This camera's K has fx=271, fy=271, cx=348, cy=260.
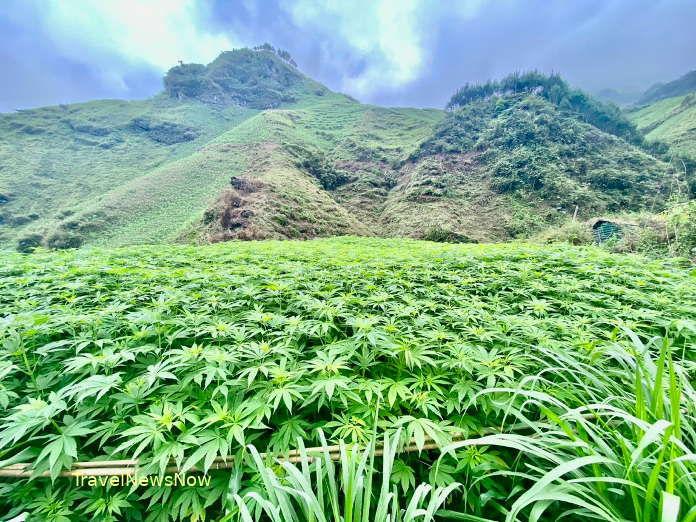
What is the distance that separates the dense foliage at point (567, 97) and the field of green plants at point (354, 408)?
166ft

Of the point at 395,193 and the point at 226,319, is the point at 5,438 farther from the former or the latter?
the point at 395,193

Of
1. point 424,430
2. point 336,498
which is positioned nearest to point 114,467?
point 336,498

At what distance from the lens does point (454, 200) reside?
925 inches

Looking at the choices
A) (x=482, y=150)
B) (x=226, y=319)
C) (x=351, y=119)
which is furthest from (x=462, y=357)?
(x=351, y=119)

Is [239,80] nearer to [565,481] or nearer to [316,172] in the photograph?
[316,172]

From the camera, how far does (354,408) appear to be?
1505 millimetres

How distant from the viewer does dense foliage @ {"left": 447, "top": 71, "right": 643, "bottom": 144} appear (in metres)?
38.2

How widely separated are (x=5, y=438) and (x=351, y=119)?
52973 millimetres

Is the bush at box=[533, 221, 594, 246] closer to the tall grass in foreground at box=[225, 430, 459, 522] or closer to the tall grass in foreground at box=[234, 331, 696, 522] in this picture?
the tall grass in foreground at box=[234, 331, 696, 522]

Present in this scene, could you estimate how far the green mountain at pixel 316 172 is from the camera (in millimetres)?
19125

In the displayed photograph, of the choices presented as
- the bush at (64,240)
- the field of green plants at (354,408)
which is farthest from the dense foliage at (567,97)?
the bush at (64,240)

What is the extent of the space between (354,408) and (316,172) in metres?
28.2

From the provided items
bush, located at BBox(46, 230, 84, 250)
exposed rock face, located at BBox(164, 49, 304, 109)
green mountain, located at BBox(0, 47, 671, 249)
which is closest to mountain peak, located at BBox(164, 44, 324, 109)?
exposed rock face, located at BBox(164, 49, 304, 109)

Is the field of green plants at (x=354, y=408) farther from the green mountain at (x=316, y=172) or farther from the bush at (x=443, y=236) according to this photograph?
the bush at (x=443, y=236)
